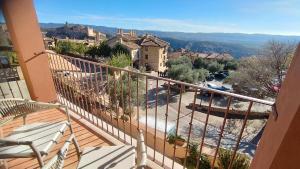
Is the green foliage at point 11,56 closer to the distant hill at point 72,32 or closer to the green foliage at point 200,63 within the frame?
the green foliage at point 200,63

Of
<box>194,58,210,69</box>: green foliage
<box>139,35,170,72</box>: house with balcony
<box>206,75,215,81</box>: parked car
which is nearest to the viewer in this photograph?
<box>206,75,215,81</box>: parked car

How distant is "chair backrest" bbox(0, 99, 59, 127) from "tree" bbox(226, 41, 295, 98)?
14.4 meters

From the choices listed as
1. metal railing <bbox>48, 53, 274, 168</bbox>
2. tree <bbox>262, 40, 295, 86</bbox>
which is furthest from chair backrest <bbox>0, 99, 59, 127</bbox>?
tree <bbox>262, 40, 295, 86</bbox>

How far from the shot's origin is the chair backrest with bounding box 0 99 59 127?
195 centimetres

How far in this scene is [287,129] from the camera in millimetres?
880

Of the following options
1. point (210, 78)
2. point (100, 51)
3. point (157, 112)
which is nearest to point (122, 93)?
point (157, 112)

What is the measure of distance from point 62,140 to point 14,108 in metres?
0.95

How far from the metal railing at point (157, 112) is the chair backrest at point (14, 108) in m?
0.82

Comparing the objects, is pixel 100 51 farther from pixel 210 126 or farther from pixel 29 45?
pixel 29 45

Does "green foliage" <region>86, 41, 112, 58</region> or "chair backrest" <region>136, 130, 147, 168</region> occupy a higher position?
"chair backrest" <region>136, 130, 147, 168</region>

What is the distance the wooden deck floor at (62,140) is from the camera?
7.61 ft

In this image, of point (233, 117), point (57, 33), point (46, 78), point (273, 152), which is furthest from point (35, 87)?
point (57, 33)

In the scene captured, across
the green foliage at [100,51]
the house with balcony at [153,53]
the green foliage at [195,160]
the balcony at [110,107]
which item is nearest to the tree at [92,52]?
the green foliage at [100,51]

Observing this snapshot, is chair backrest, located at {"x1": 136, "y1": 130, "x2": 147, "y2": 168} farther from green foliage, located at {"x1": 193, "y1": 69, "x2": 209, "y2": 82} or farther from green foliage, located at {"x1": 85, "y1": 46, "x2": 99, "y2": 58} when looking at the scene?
green foliage, located at {"x1": 85, "y1": 46, "x2": 99, "y2": 58}
